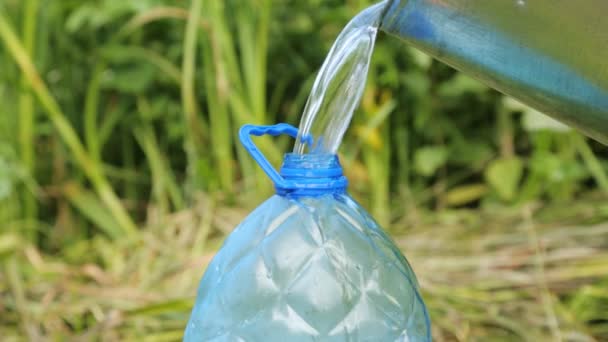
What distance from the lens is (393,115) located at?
5.48 feet

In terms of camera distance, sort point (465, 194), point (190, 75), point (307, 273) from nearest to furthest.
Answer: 1. point (307, 273)
2. point (190, 75)
3. point (465, 194)

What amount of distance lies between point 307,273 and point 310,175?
3.6 inches

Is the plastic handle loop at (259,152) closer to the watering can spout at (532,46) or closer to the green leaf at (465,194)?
the watering can spout at (532,46)

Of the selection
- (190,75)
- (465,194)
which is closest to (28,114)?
(190,75)

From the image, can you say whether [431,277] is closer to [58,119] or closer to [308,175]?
[308,175]

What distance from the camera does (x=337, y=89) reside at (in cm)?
66

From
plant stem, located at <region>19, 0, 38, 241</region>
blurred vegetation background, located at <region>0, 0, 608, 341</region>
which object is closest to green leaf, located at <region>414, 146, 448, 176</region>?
blurred vegetation background, located at <region>0, 0, 608, 341</region>

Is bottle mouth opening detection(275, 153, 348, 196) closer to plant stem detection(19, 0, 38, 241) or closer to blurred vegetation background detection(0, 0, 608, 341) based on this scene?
blurred vegetation background detection(0, 0, 608, 341)

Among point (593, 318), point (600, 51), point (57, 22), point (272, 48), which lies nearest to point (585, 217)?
point (593, 318)

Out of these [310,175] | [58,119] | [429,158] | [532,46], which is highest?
[532,46]

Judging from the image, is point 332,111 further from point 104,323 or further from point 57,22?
point 57,22

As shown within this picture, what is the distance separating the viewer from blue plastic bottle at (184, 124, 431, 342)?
61 centimetres

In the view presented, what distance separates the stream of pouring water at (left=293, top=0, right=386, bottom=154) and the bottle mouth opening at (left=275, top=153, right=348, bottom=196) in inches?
2.2

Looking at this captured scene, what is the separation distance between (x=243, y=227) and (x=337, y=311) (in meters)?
0.12
